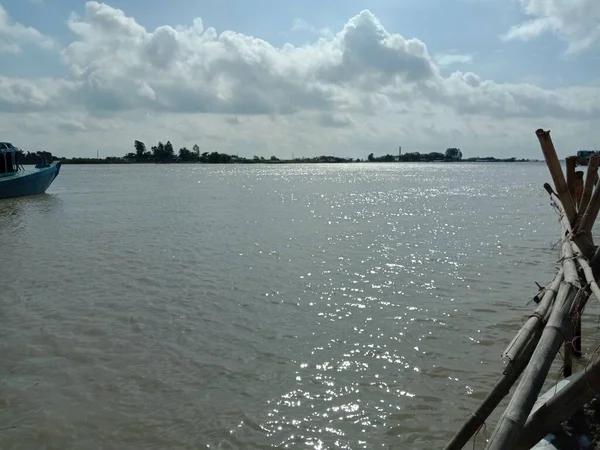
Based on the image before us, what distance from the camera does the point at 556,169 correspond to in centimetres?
679

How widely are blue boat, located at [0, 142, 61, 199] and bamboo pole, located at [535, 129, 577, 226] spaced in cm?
4751

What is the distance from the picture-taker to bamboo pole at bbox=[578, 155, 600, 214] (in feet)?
23.0

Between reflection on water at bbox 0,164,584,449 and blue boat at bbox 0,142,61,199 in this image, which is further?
blue boat at bbox 0,142,61,199

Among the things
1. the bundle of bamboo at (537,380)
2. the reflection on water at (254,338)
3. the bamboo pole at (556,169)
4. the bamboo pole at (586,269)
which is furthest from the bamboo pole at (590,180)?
the reflection on water at (254,338)

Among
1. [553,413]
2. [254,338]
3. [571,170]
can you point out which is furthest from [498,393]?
[254,338]

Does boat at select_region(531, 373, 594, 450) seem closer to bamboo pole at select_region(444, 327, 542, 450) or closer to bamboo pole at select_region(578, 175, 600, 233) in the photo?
bamboo pole at select_region(444, 327, 542, 450)

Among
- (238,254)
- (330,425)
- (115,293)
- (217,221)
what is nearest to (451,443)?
(330,425)

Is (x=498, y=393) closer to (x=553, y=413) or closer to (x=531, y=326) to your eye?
(x=553, y=413)

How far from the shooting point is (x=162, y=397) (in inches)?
296

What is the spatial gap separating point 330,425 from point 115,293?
27.3ft

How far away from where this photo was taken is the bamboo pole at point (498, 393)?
4.44 m

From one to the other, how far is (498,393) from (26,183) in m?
51.3

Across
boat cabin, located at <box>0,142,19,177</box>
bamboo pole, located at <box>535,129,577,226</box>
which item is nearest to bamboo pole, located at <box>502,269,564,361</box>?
bamboo pole, located at <box>535,129,577,226</box>

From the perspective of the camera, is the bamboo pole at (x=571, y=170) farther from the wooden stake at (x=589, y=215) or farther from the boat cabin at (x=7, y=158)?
the boat cabin at (x=7, y=158)
